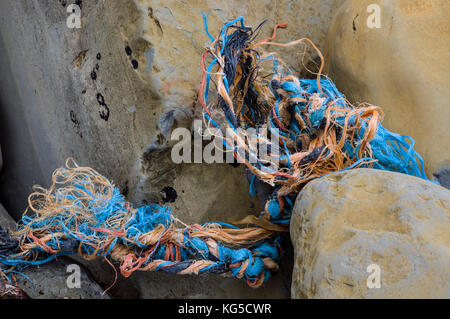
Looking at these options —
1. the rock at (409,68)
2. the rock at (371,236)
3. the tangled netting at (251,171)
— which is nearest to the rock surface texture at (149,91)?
the tangled netting at (251,171)

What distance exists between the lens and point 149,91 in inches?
50.3

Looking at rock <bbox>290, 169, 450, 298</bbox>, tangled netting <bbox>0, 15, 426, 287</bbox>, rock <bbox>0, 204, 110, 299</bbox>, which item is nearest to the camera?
rock <bbox>290, 169, 450, 298</bbox>

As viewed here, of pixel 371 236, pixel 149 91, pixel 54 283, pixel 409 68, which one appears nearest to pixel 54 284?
pixel 54 283

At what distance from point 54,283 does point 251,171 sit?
0.69 meters

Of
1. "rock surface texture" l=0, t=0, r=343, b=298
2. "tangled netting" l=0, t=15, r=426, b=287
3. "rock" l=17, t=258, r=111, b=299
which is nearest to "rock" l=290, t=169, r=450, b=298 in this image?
"tangled netting" l=0, t=15, r=426, b=287

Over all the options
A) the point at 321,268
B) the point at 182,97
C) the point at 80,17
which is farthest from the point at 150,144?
the point at 321,268

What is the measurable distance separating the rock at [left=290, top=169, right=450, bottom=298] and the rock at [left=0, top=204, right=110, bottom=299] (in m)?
0.69

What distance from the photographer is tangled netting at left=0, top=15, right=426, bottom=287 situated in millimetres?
1080

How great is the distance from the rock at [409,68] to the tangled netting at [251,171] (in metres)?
0.06

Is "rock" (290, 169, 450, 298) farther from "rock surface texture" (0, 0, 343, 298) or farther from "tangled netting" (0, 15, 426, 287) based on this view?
"rock surface texture" (0, 0, 343, 298)

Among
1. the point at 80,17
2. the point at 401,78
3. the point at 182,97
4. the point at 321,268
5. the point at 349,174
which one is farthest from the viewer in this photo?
the point at 80,17

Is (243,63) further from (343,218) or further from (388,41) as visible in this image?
(343,218)

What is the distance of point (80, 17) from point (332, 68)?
88 centimetres

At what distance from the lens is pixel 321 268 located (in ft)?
2.78
